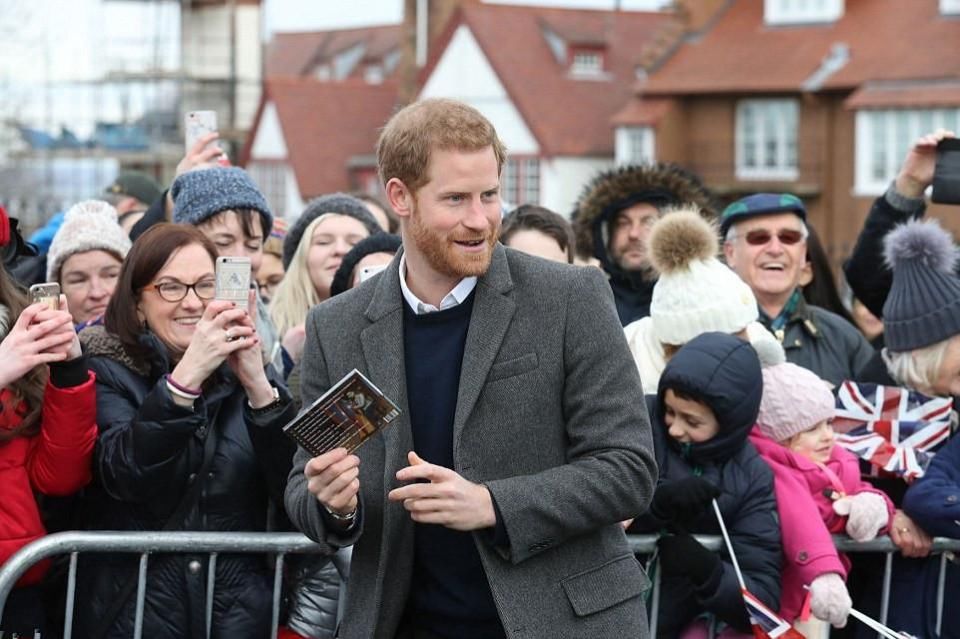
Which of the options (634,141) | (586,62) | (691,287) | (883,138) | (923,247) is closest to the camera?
(691,287)

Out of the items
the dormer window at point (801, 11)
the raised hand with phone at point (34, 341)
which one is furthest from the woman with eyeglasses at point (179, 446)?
the dormer window at point (801, 11)

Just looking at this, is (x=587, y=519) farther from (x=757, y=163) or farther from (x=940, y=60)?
(x=757, y=163)

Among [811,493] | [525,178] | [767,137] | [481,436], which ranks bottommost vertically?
[811,493]

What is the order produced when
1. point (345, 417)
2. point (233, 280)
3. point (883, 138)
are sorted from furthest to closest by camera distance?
point (883, 138), point (233, 280), point (345, 417)

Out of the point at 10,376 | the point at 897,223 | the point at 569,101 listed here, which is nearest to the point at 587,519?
the point at 10,376

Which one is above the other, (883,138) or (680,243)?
(883,138)

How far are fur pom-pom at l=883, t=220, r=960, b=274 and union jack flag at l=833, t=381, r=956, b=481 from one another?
0.47 meters

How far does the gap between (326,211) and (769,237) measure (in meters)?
2.05

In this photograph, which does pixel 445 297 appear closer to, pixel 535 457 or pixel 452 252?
pixel 452 252

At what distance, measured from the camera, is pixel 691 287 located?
5.57m

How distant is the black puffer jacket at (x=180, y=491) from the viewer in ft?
15.5

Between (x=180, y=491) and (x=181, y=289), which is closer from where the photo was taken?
(x=180, y=491)

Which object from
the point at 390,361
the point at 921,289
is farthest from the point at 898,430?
the point at 390,361

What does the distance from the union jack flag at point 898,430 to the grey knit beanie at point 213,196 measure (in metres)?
2.39
